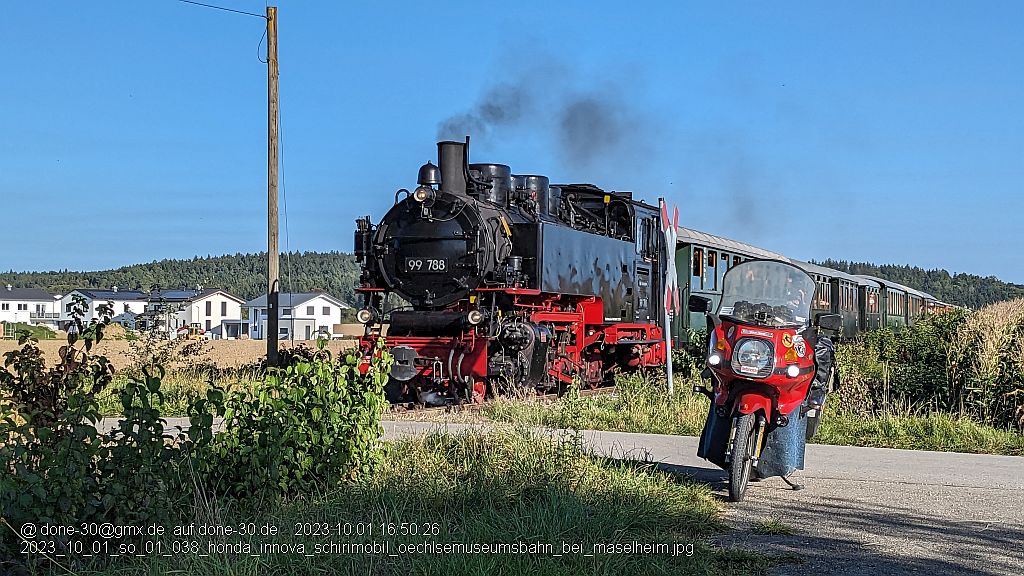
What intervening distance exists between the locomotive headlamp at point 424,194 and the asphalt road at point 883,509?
621cm

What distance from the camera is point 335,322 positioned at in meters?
101

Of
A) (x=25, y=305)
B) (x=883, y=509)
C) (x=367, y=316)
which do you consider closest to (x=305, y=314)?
(x=25, y=305)

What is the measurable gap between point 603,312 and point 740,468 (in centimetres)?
1107

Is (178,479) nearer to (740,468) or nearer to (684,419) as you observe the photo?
(740,468)

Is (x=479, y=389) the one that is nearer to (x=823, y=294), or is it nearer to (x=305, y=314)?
(x=823, y=294)

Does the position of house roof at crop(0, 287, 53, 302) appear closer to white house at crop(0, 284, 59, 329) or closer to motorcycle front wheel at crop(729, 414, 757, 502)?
white house at crop(0, 284, 59, 329)

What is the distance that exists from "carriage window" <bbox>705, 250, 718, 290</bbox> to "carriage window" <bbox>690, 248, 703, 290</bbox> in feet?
2.61

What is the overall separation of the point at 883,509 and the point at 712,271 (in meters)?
17.2

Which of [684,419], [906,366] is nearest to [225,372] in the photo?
[684,419]

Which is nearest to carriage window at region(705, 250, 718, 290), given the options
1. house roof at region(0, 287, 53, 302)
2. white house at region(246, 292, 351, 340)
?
white house at region(246, 292, 351, 340)

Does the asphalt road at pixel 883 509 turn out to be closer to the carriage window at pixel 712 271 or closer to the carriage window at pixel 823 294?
the carriage window at pixel 712 271

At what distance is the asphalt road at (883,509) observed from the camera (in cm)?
589

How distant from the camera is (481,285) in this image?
15.5 metres

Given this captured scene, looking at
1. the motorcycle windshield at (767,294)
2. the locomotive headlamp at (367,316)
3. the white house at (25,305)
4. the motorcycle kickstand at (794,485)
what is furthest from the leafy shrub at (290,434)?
the white house at (25,305)
